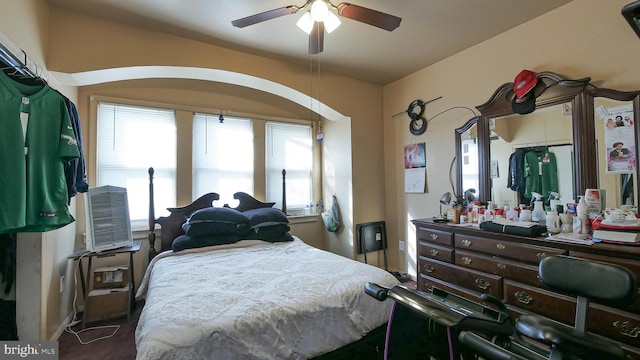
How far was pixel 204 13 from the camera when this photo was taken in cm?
231

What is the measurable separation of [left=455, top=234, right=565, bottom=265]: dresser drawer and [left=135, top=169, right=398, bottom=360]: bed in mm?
888

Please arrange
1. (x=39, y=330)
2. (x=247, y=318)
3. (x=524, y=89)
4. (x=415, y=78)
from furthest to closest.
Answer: (x=415, y=78)
(x=524, y=89)
(x=39, y=330)
(x=247, y=318)

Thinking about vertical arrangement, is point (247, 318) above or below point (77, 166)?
below

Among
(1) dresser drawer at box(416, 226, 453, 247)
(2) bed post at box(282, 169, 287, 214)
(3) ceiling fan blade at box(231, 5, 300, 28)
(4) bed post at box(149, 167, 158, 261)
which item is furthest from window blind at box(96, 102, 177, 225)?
(1) dresser drawer at box(416, 226, 453, 247)

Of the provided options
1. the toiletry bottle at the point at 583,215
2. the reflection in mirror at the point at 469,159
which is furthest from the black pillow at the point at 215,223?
the toiletry bottle at the point at 583,215

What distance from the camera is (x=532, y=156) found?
2.43 metres

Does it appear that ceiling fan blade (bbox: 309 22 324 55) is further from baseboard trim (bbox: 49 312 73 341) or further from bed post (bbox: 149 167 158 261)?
baseboard trim (bbox: 49 312 73 341)

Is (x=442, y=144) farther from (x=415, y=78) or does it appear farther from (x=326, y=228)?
(x=326, y=228)

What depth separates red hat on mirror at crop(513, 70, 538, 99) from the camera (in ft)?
7.67

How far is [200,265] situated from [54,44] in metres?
2.15

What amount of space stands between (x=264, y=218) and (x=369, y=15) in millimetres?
2224

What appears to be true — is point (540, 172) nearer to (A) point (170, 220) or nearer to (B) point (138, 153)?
(A) point (170, 220)

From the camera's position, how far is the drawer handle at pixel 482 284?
2.20 meters

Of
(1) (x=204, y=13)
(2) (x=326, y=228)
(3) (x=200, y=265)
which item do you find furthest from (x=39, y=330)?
(2) (x=326, y=228)
